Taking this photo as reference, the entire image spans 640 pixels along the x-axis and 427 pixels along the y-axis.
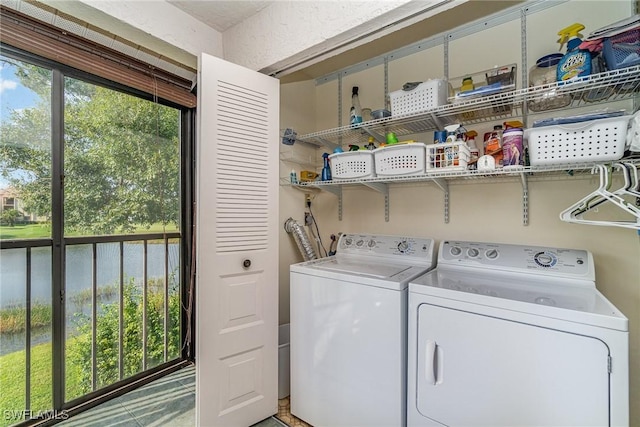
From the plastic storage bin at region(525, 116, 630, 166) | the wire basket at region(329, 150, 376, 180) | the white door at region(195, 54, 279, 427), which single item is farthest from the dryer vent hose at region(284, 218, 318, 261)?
the plastic storage bin at region(525, 116, 630, 166)

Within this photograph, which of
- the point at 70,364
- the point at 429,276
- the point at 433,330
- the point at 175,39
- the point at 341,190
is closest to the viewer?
the point at 433,330

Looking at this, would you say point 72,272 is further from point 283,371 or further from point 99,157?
point 283,371

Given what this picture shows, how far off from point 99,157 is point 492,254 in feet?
8.12

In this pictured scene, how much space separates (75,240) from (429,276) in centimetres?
213

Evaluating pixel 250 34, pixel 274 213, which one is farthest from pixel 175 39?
pixel 274 213

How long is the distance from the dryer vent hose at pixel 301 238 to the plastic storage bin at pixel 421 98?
1.06 meters

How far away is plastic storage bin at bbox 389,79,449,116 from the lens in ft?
4.97

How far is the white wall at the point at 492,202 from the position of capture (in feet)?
4.58

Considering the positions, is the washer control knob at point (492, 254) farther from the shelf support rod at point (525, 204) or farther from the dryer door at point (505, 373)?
the dryer door at point (505, 373)

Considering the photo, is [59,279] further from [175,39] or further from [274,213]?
[175,39]

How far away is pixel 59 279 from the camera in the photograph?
1696 millimetres

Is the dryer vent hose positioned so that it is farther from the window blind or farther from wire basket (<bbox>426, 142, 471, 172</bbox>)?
the window blind

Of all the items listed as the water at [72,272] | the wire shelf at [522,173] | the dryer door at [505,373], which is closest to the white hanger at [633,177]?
the wire shelf at [522,173]

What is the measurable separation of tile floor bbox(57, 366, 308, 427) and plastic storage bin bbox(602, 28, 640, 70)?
2344 millimetres
